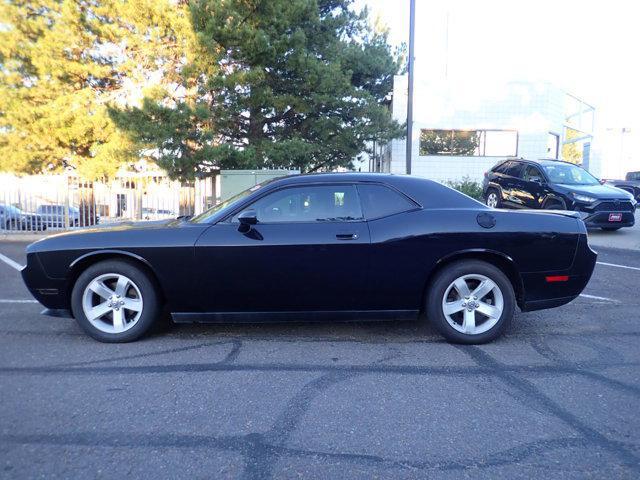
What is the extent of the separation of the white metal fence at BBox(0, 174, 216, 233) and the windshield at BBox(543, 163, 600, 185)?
861cm

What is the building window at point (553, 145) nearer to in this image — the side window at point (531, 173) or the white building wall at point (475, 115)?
the white building wall at point (475, 115)

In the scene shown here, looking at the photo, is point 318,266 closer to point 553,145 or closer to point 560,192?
point 560,192

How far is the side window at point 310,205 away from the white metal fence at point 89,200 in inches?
405

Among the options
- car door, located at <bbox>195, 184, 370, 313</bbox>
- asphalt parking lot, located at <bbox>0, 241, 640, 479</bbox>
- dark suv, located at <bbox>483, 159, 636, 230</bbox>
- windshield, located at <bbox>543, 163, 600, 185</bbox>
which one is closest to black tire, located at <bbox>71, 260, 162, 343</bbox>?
asphalt parking lot, located at <bbox>0, 241, 640, 479</bbox>

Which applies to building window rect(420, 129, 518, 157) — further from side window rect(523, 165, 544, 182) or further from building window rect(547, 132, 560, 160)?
side window rect(523, 165, 544, 182)

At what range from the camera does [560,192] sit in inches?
485

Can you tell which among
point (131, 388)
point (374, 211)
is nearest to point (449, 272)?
point (374, 211)

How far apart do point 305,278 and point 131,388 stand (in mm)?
1648

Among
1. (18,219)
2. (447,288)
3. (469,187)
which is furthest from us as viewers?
(469,187)

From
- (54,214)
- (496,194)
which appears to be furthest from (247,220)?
(496,194)

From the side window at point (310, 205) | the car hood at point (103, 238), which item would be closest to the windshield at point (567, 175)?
the side window at point (310, 205)

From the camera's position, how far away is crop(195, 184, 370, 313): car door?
15.5ft

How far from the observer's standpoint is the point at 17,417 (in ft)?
11.2

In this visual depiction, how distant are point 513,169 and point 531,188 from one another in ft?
3.94
